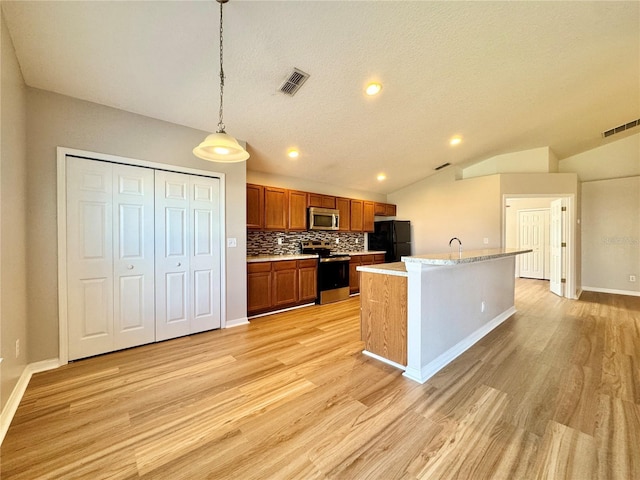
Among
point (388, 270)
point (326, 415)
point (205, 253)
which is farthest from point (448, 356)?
point (205, 253)

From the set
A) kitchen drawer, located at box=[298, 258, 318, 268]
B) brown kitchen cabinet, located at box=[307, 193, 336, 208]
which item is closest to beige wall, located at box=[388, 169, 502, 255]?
brown kitchen cabinet, located at box=[307, 193, 336, 208]

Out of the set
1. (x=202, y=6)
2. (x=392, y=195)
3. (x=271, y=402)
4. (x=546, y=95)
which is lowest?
(x=271, y=402)

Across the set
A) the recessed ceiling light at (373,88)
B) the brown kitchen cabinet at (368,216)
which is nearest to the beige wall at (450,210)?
the brown kitchen cabinet at (368,216)

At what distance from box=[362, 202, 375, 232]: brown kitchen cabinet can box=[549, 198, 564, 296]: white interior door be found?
3655mm

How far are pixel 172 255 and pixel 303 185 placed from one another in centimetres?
278

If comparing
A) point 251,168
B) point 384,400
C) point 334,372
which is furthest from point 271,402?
point 251,168

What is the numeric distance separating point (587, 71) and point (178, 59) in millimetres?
4366

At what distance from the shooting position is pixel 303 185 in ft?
16.7

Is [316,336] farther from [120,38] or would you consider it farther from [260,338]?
[120,38]

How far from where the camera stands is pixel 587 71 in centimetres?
300

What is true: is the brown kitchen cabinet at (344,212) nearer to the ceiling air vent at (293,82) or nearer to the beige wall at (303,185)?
the beige wall at (303,185)

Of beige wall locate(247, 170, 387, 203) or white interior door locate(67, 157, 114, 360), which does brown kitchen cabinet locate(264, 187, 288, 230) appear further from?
white interior door locate(67, 157, 114, 360)

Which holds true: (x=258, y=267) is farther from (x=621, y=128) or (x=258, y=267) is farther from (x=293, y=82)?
(x=621, y=128)

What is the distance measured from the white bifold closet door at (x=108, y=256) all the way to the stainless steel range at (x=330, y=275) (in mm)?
2614
